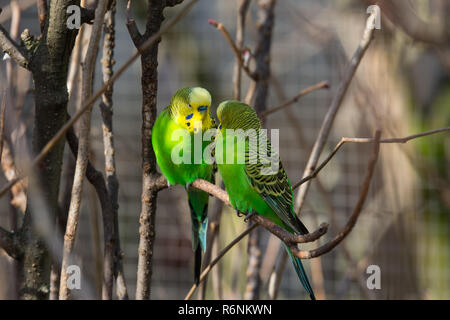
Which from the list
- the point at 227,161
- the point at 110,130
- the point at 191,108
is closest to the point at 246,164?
the point at 227,161

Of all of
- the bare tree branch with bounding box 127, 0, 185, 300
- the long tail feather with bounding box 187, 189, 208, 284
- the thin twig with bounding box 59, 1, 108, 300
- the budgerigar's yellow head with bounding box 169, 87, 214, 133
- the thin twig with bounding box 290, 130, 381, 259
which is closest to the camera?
the thin twig with bounding box 290, 130, 381, 259

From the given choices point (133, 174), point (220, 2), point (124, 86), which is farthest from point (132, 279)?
point (220, 2)

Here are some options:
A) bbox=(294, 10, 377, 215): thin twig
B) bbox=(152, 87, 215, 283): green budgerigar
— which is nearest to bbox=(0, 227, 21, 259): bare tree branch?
bbox=(152, 87, 215, 283): green budgerigar

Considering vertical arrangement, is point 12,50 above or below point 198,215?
above

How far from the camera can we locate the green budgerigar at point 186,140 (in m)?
0.92

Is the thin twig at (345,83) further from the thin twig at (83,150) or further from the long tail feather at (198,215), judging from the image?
the thin twig at (83,150)

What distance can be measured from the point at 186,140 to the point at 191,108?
0.08 m

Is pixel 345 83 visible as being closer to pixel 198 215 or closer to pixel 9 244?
pixel 198 215

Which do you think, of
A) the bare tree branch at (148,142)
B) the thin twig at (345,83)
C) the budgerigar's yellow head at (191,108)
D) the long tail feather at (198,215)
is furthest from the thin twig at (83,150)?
the thin twig at (345,83)

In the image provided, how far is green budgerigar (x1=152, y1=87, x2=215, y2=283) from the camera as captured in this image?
3.02 feet

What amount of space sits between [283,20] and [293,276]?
1.36 metres

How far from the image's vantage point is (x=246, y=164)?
0.96m

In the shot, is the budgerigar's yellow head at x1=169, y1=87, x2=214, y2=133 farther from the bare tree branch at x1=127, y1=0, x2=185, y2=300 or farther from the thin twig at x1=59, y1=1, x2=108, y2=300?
the thin twig at x1=59, y1=1, x2=108, y2=300

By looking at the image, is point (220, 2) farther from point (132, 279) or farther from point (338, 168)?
point (132, 279)
